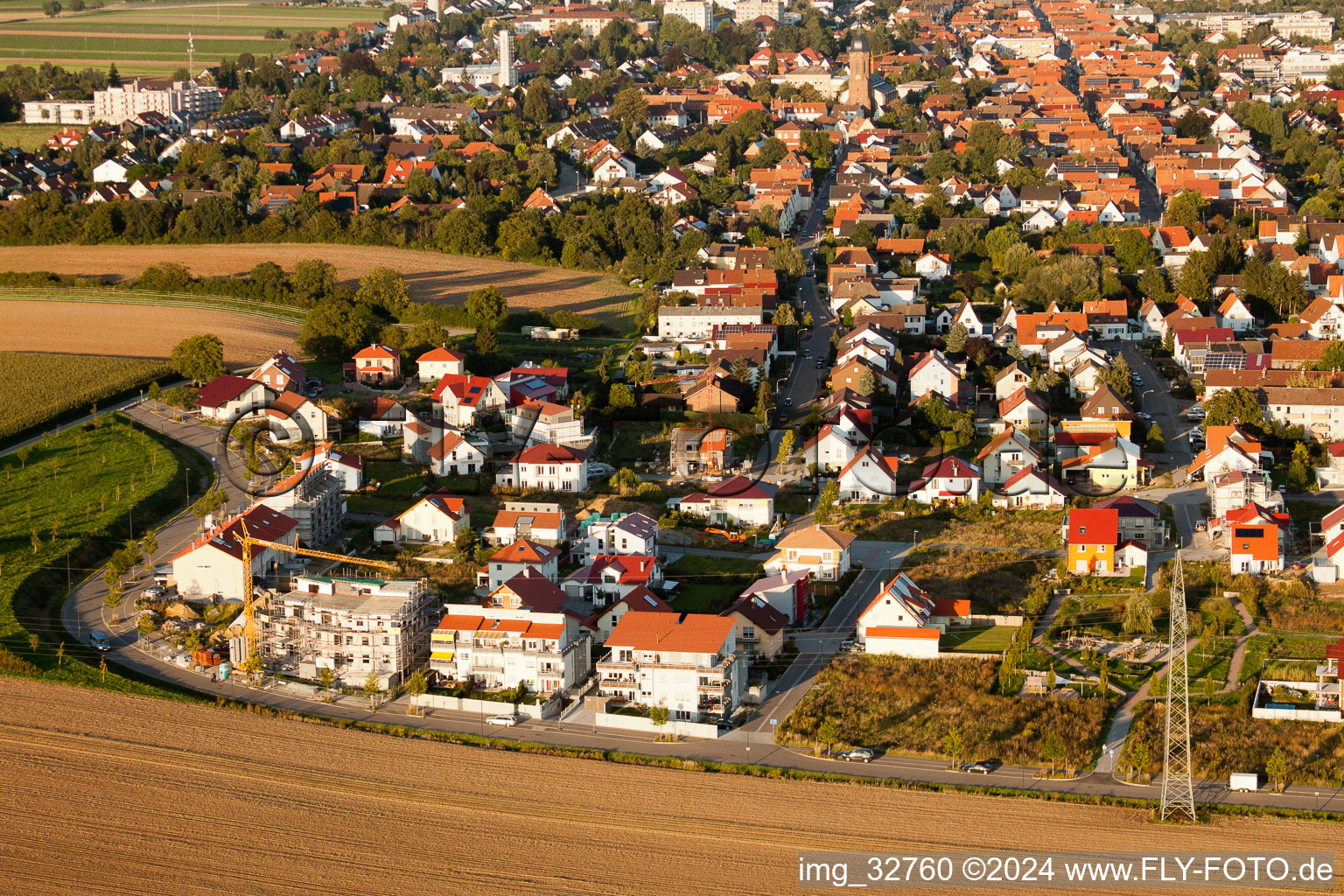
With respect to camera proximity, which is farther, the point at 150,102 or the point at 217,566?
the point at 150,102

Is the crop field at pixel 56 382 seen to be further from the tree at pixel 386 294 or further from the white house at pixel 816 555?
the white house at pixel 816 555

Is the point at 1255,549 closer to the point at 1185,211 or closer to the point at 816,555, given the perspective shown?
the point at 816,555

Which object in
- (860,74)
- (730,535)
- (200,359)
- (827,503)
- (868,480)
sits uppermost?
(860,74)

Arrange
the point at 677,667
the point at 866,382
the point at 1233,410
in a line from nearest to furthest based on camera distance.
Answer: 1. the point at 677,667
2. the point at 1233,410
3. the point at 866,382

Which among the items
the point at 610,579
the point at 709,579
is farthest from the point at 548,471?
the point at 610,579

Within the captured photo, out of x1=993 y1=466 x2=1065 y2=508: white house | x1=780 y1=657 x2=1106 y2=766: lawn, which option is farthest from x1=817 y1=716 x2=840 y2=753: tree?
x1=993 y1=466 x2=1065 y2=508: white house

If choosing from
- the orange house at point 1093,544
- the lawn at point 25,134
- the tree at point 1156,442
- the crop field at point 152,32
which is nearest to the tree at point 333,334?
the tree at point 1156,442

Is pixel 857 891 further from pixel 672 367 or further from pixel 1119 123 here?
pixel 1119 123

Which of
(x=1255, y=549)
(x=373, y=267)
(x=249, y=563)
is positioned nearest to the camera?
(x=249, y=563)
